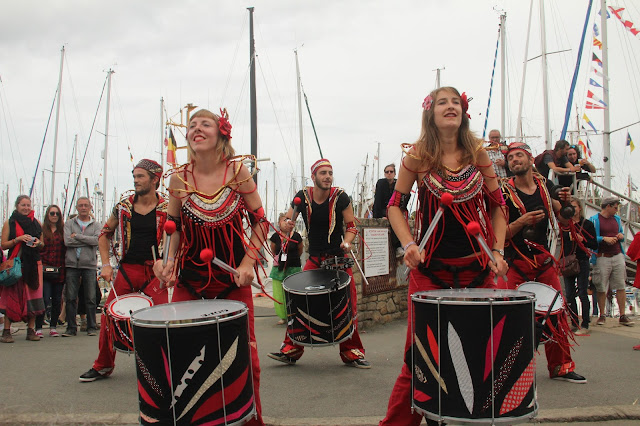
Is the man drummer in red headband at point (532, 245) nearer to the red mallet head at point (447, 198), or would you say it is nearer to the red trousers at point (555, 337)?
the red trousers at point (555, 337)

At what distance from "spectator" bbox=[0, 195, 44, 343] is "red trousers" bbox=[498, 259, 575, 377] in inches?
264

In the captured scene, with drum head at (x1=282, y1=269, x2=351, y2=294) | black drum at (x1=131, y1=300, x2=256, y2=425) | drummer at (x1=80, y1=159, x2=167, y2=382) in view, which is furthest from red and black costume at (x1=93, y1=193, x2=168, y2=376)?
black drum at (x1=131, y1=300, x2=256, y2=425)

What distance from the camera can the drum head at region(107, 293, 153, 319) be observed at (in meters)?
4.86

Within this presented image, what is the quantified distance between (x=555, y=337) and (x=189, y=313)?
352cm

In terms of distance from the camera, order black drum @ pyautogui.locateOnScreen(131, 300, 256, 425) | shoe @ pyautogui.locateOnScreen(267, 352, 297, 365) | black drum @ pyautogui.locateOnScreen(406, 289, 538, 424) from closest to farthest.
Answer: black drum @ pyautogui.locateOnScreen(406, 289, 538, 424) → black drum @ pyautogui.locateOnScreen(131, 300, 256, 425) → shoe @ pyautogui.locateOnScreen(267, 352, 297, 365)

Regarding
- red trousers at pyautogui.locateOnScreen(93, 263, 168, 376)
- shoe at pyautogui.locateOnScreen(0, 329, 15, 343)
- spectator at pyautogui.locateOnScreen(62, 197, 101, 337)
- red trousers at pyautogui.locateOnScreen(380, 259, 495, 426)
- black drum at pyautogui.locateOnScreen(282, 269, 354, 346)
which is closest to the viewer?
red trousers at pyautogui.locateOnScreen(380, 259, 495, 426)

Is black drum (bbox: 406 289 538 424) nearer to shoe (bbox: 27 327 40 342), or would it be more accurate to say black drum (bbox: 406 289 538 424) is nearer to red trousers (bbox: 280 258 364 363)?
red trousers (bbox: 280 258 364 363)

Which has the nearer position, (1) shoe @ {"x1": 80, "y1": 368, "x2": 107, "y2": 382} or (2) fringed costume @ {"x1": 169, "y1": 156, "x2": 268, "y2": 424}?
(2) fringed costume @ {"x1": 169, "y1": 156, "x2": 268, "y2": 424}

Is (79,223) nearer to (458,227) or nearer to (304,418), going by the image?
(304,418)

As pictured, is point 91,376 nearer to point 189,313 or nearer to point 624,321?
point 189,313

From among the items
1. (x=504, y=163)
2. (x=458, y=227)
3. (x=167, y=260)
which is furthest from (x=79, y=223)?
(x=458, y=227)

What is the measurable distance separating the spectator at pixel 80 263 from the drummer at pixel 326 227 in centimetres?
412

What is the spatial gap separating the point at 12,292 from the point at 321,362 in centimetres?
475

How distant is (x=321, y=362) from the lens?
629 centimetres
